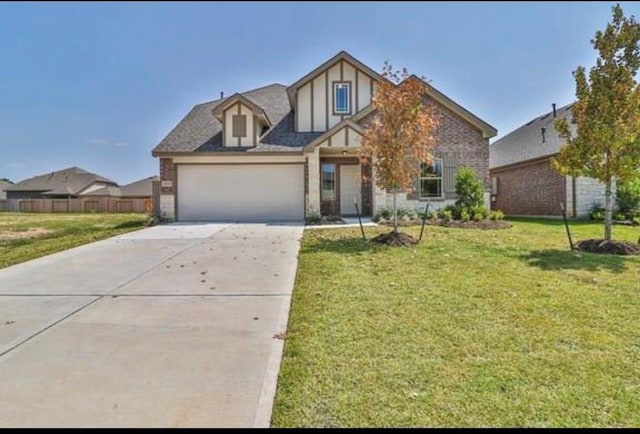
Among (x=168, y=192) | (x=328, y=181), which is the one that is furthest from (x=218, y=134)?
(x=328, y=181)

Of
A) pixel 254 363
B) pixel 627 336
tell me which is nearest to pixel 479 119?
pixel 627 336

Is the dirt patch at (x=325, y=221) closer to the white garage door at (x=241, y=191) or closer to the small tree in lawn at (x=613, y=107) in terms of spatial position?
the white garage door at (x=241, y=191)

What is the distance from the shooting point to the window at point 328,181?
17.4 meters

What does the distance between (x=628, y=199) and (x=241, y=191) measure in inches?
590

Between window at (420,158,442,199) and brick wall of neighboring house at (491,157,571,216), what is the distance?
165 inches

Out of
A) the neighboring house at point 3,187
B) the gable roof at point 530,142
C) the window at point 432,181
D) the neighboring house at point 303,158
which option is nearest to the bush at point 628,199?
the gable roof at point 530,142

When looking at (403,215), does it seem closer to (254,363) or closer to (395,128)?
(395,128)

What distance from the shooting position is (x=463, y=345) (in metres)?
3.82

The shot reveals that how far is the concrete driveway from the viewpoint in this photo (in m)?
2.84

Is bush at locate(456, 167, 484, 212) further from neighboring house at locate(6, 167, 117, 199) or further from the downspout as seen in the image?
neighboring house at locate(6, 167, 117, 199)

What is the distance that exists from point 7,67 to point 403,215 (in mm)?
14401

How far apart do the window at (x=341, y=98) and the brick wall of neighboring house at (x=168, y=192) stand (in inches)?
296

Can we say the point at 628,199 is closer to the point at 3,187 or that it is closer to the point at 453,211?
the point at 453,211

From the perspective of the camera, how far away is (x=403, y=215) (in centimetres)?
1538
